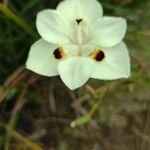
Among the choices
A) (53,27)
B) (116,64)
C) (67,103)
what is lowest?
(67,103)

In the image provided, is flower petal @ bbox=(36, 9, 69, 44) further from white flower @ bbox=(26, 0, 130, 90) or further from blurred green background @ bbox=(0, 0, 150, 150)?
blurred green background @ bbox=(0, 0, 150, 150)

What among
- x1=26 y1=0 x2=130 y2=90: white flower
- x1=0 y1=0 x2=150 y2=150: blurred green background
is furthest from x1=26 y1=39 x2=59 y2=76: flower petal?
x1=0 y1=0 x2=150 y2=150: blurred green background

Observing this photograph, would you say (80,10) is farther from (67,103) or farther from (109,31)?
(67,103)

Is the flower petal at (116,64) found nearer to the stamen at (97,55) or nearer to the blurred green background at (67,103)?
the stamen at (97,55)

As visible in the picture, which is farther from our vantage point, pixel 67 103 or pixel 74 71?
pixel 67 103

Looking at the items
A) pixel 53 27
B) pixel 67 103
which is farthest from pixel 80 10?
pixel 67 103

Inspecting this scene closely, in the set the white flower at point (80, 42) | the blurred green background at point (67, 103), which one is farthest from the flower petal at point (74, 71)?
the blurred green background at point (67, 103)

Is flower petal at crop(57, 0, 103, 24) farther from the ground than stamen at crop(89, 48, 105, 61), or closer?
farther from the ground
